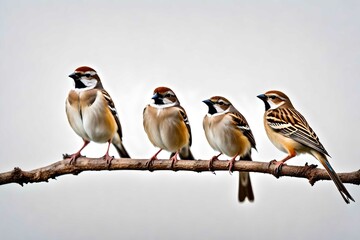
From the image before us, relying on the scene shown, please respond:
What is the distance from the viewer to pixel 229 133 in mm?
3410

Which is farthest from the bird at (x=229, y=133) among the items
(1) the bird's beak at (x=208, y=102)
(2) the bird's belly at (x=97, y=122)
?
(2) the bird's belly at (x=97, y=122)

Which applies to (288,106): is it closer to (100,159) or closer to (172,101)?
(172,101)

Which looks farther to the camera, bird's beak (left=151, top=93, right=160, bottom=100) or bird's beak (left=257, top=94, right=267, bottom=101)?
bird's beak (left=151, top=93, right=160, bottom=100)

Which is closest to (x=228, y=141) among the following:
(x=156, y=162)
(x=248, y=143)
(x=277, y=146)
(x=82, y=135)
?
(x=248, y=143)

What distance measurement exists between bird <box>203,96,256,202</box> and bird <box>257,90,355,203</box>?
0.25m

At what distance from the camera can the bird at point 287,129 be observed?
2.90 m

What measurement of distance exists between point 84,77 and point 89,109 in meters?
0.19

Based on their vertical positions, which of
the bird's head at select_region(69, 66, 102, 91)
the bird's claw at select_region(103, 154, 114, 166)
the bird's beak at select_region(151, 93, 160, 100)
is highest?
the bird's head at select_region(69, 66, 102, 91)

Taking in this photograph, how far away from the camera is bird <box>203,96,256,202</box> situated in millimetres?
3375

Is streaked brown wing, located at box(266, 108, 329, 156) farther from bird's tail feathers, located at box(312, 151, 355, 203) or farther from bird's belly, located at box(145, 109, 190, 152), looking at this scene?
bird's belly, located at box(145, 109, 190, 152)

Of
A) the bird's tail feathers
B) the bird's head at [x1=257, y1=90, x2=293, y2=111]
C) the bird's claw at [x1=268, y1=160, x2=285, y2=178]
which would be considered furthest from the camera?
the bird's head at [x1=257, y1=90, x2=293, y2=111]

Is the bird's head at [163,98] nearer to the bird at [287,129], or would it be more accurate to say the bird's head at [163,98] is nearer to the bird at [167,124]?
the bird at [167,124]

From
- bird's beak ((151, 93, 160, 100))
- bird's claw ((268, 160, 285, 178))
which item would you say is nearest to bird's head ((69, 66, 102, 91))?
bird's beak ((151, 93, 160, 100))

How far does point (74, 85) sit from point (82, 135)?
0.30m
